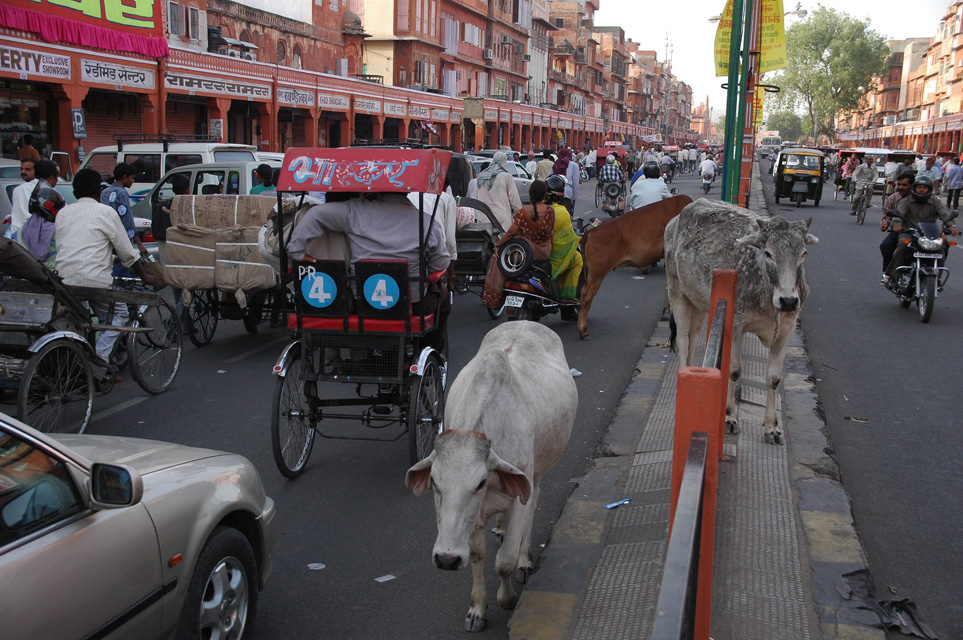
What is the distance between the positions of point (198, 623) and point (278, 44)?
37469 millimetres

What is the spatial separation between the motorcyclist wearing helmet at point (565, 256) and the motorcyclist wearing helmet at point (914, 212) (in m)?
5.05

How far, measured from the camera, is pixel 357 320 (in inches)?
220

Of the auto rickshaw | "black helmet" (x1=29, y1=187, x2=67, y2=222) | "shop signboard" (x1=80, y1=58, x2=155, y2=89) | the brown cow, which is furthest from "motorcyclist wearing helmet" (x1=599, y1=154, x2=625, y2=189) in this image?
"black helmet" (x1=29, y1=187, x2=67, y2=222)

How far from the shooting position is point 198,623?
10.5 ft

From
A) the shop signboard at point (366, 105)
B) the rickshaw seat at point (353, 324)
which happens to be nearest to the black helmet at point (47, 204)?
the rickshaw seat at point (353, 324)

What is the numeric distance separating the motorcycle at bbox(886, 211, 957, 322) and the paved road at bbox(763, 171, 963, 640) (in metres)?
0.29

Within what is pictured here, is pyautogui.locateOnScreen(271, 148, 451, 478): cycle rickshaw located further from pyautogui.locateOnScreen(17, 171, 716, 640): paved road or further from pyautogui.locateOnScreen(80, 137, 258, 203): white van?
pyautogui.locateOnScreen(80, 137, 258, 203): white van

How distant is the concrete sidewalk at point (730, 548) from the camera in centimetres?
380

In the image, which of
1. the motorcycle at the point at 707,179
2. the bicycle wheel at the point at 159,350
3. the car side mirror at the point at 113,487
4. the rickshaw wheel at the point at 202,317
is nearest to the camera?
the car side mirror at the point at 113,487

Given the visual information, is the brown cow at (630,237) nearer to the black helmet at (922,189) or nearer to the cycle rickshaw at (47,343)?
the black helmet at (922,189)

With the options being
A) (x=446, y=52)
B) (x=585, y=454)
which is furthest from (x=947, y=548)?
(x=446, y=52)

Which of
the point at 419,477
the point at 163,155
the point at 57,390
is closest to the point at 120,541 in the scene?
the point at 419,477

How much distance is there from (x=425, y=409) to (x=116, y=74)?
19.6 metres

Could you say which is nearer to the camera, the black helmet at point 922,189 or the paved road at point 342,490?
the paved road at point 342,490
